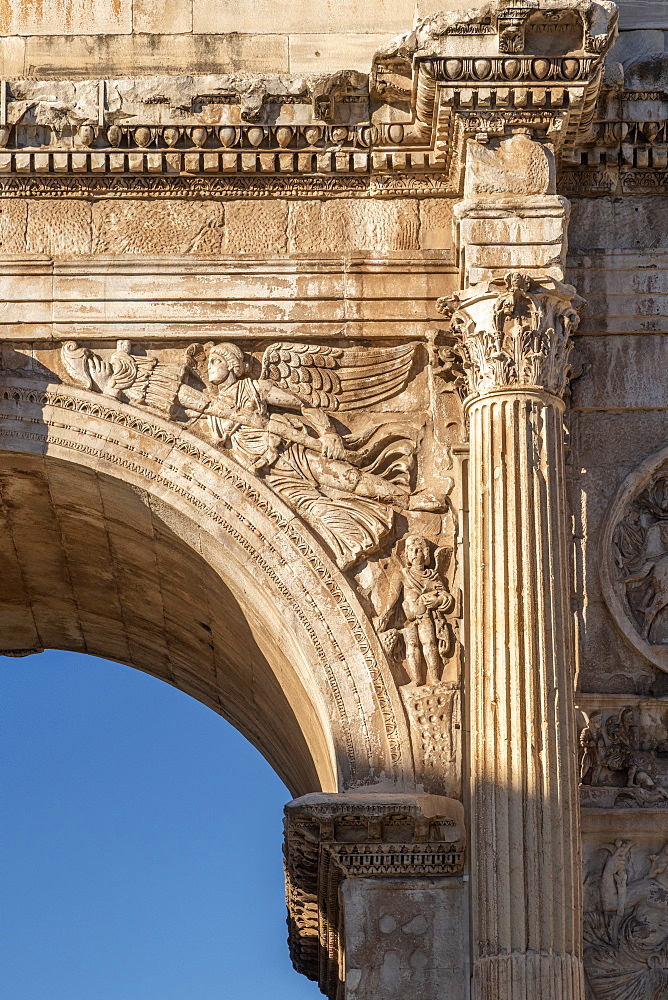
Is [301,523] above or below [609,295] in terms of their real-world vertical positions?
below

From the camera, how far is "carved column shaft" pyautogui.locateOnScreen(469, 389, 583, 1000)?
11.5 meters

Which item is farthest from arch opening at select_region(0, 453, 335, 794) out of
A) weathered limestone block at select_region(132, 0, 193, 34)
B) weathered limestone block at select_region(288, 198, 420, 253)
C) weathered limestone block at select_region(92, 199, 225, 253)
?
weathered limestone block at select_region(132, 0, 193, 34)

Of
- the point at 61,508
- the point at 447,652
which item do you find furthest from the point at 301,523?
the point at 61,508

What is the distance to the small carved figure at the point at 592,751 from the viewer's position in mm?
12594

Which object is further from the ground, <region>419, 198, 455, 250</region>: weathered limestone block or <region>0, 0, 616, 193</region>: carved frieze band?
<region>0, 0, 616, 193</region>: carved frieze band

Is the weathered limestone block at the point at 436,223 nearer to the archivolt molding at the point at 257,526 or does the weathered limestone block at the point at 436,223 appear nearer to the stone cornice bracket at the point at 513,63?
the stone cornice bracket at the point at 513,63

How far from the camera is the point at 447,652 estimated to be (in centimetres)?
1253

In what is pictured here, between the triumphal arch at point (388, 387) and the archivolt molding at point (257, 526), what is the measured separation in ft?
0.06

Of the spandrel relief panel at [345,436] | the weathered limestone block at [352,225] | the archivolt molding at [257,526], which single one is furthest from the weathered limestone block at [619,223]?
the archivolt molding at [257,526]

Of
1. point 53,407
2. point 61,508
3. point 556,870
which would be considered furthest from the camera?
point 61,508

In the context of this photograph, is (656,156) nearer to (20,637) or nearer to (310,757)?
(310,757)

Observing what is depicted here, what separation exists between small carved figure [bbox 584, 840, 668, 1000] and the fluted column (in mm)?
770

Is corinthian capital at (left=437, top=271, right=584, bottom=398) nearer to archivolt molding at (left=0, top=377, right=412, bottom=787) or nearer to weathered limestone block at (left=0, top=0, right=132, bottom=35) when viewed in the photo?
archivolt molding at (left=0, top=377, right=412, bottom=787)

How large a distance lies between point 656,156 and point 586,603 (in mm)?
3100
